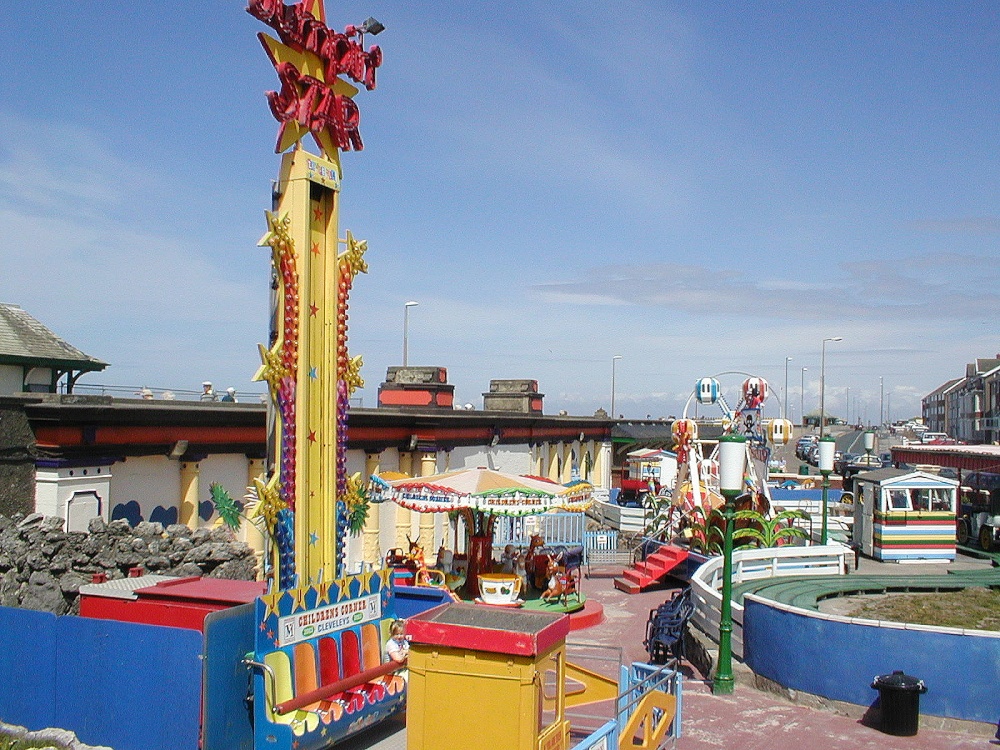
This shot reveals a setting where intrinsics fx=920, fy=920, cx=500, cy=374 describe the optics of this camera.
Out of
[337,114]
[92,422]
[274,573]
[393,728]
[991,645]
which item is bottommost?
[393,728]

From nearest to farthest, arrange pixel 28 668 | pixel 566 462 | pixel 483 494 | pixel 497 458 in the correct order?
1. pixel 28 668
2. pixel 483 494
3. pixel 497 458
4. pixel 566 462

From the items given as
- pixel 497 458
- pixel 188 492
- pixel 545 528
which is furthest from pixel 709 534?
pixel 188 492

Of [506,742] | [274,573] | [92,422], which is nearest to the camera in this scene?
[506,742]

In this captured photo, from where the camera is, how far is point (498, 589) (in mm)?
18375

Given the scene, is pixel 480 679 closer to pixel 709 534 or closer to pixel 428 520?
pixel 709 534

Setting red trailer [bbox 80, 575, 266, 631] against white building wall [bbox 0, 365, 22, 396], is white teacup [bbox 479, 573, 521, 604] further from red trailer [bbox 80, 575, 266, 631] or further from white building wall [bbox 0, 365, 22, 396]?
white building wall [bbox 0, 365, 22, 396]

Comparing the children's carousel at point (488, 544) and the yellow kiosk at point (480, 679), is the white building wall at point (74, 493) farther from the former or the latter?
the yellow kiosk at point (480, 679)

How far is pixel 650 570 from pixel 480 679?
1529 centimetres

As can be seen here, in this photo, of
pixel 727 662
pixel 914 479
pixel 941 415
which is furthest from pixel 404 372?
pixel 941 415

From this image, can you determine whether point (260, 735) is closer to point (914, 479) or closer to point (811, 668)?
point (811, 668)

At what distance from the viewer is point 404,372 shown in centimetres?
3322

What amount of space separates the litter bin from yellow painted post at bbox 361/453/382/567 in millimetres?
13966

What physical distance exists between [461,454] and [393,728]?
16.9 meters

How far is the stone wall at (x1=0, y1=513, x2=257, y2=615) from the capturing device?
1215 cm
